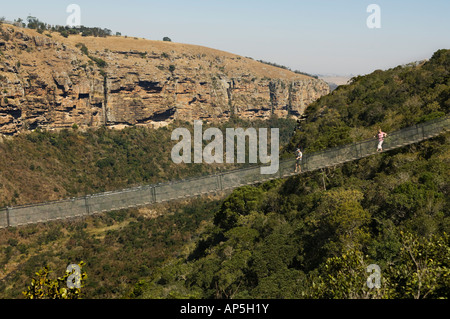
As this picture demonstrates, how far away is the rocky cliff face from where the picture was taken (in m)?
78.5

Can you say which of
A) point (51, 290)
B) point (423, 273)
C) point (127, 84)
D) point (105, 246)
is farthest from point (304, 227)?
point (127, 84)

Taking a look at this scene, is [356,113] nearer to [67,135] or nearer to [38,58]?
[67,135]

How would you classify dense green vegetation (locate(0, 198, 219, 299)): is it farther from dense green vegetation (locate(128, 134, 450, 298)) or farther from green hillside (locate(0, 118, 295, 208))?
dense green vegetation (locate(128, 134, 450, 298))

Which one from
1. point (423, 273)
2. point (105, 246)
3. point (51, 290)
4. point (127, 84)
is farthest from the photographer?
point (127, 84)

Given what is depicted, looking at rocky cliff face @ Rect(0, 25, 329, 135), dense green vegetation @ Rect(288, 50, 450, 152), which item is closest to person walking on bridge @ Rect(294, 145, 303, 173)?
dense green vegetation @ Rect(288, 50, 450, 152)

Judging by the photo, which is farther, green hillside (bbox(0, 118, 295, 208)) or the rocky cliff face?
the rocky cliff face

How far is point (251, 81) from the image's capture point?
439 ft

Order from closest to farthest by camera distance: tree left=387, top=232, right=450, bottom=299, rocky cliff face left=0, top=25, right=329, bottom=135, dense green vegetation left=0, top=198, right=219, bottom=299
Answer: tree left=387, top=232, right=450, bottom=299
dense green vegetation left=0, top=198, right=219, bottom=299
rocky cliff face left=0, top=25, right=329, bottom=135

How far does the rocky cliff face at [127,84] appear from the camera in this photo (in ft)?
258

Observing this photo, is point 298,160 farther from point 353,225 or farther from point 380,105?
point 380,105

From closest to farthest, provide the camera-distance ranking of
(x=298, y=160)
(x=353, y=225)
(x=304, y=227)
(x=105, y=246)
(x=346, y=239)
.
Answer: (x=298, y=160) < (x=346, y=239) < (x=353, y=225) < (x=304, y=227) < (x=105, y=246)

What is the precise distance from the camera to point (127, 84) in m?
99.4

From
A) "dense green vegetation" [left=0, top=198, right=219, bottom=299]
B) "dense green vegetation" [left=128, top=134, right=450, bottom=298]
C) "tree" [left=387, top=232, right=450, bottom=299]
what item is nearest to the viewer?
"tree" [left=387, top=232, right=450, bottom=299]

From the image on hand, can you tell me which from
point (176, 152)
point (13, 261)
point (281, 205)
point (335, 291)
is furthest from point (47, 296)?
point (176, 152)
